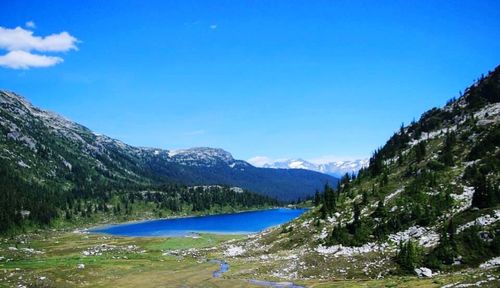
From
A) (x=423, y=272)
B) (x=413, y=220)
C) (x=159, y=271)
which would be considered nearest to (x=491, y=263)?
(x=423, y=272)

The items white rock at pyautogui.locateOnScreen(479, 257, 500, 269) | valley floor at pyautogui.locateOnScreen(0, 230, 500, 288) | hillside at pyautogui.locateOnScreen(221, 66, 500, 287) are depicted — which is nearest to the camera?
white rock at pyautogui.locateOnScreen(479, 257, 500, 269)

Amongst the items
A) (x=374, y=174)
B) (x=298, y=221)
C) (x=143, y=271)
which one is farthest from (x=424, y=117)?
(x=143, y=271)

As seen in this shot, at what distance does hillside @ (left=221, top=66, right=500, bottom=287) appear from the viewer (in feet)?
229

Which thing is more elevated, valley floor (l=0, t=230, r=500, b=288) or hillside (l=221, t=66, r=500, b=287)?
hillside (l=221, t=66, r=500, b=287)

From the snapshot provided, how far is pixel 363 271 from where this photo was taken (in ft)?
239

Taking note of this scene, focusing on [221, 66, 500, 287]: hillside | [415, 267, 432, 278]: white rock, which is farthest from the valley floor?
[415, 267, 432, 278]: white rock

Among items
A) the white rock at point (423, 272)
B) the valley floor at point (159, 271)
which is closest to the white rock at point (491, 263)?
the valley floor at point (159, 271)

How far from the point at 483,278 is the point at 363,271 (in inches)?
909

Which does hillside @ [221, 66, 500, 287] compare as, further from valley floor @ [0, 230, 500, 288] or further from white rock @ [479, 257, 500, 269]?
valley floor @ [0, 230, 500, 288]

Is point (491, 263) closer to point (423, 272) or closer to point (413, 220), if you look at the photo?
point (423, 272)

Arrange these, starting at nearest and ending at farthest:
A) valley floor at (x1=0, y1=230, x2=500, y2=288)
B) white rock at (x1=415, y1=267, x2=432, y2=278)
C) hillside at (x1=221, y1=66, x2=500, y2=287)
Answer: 1. valley floor at (x1=0, y1=230, x2=500, y2=288)
2. white rock at (x1=415, y1=267, x2=432, y2=278)
3. hillside at (x1=221, y1=66, x2=500, y2=287)

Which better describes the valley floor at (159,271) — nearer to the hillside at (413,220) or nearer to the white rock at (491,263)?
the hillside at (413,220)

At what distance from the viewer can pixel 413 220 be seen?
86.9 m

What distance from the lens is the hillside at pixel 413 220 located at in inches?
2749
